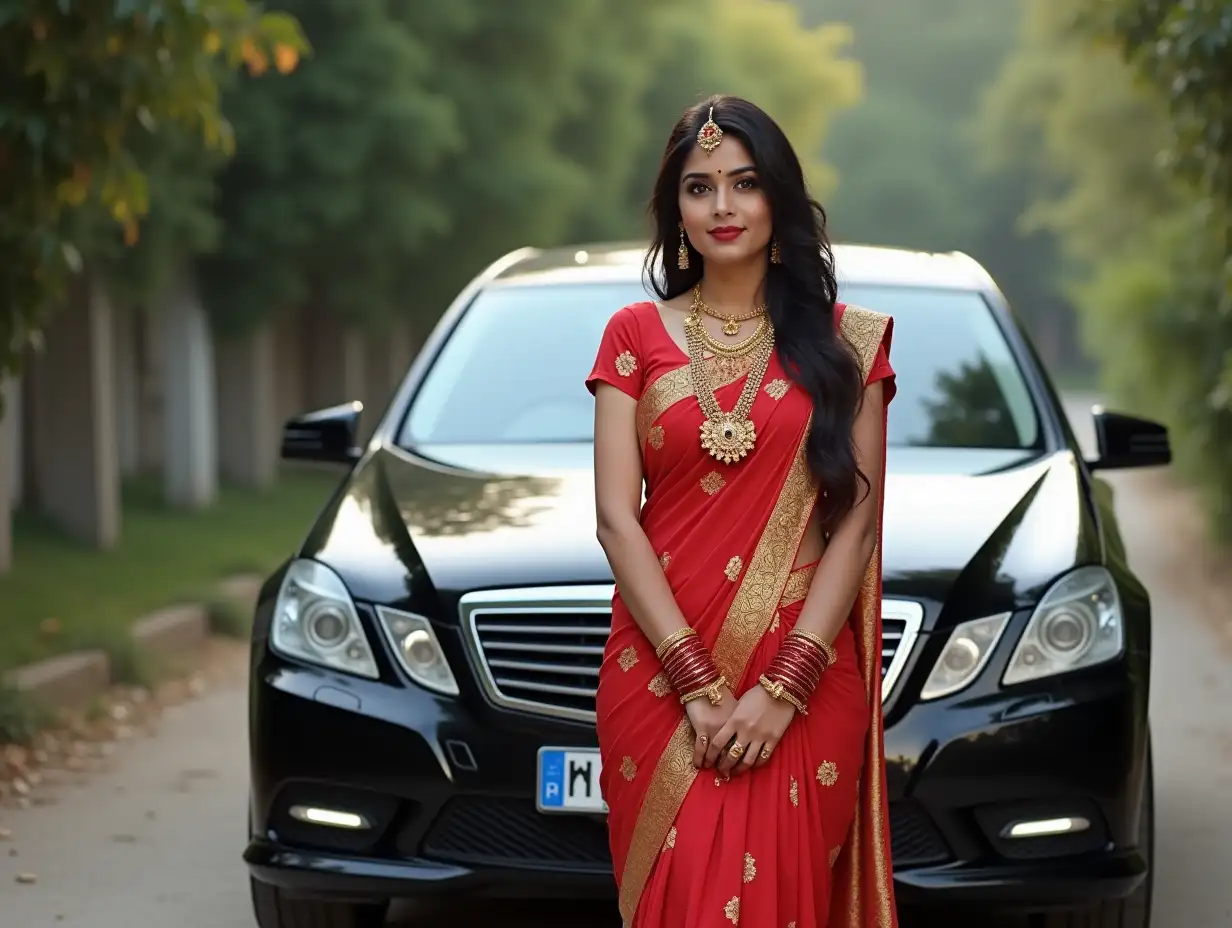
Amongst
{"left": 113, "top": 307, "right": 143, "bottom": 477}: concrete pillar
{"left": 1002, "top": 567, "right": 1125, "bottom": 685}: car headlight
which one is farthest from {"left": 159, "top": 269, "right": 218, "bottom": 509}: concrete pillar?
{"left": 1002, "top": 567, "right": 1125, "bottom": 685}: car headlight

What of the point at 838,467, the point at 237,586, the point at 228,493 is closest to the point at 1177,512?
the point at 228,493

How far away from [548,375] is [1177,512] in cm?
1372

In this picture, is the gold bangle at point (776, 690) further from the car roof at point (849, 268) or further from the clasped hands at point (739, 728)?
the car roof at point (849, 268)

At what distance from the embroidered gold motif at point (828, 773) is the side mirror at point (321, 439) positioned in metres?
2.57

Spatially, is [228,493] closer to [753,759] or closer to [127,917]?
[127,917]

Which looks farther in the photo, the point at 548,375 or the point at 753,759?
the point at 548,375

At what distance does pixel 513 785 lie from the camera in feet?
14.2

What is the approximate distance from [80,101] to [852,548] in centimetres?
426

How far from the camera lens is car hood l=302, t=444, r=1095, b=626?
4.48 meters

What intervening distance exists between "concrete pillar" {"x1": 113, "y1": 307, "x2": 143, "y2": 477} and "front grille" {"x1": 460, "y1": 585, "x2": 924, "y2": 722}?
14.6 metres

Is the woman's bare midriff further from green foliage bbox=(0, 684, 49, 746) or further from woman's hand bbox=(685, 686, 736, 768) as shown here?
green foliage bbox=(0, 684, 49, 746)

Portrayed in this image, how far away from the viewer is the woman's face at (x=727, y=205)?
3229 millimetres

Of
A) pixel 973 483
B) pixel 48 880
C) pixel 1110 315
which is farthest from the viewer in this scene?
pixel 1110 315

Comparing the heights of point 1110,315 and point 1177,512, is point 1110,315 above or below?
above
